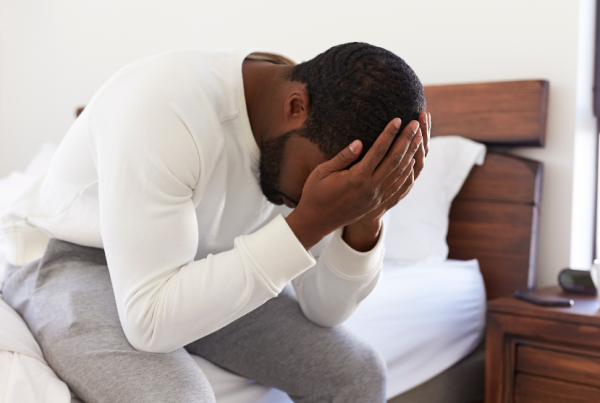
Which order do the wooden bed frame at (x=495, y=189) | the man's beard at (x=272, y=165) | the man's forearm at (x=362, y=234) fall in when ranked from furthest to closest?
the wooden bed frame at (x=495, y=189)
the man's forearm at (x=362, y=234)
the man's beard at (x=272, y=165)

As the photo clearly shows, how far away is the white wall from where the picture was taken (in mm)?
1619

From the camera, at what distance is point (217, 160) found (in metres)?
0.85

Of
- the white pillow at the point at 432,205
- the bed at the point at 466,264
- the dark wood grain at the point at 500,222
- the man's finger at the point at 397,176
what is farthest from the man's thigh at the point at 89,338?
the dark wood grain at the point at 500,222

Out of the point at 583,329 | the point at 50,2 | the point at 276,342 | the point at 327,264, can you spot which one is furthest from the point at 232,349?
the point at 50,2

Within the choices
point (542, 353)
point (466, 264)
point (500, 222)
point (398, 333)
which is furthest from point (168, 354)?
point (500, 222)

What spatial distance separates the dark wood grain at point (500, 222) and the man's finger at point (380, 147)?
103 cm

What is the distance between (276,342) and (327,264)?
16 cm

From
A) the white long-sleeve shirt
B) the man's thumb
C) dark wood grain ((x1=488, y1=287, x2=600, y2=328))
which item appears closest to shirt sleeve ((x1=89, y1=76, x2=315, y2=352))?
the white long-sleeve shirt

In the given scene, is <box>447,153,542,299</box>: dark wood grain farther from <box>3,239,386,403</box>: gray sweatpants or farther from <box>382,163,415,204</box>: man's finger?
<box>382,163,415,204</box>: man's finger

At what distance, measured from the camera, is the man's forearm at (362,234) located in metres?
0.94

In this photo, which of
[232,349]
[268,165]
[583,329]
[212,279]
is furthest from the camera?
[583,329]

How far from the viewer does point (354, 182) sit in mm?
733

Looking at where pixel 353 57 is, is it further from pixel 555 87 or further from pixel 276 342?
pixel 555 87

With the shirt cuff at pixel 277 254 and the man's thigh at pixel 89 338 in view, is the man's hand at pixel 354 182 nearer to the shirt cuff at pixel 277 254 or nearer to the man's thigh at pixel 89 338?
the shirt cuff at pixel 277 254
